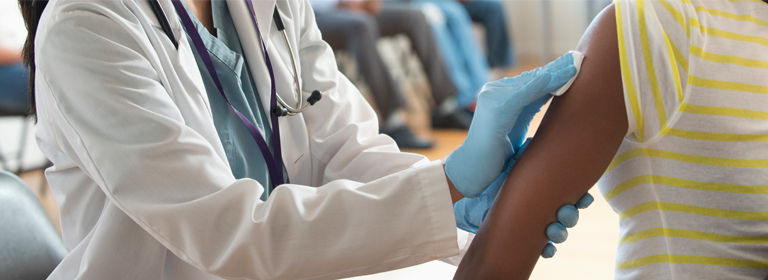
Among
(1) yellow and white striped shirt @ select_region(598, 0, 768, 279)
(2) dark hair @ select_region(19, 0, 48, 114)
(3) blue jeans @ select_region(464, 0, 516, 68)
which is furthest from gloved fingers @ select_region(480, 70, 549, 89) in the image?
(3) blue jeans @ select_region(464, 0, 516, 68)

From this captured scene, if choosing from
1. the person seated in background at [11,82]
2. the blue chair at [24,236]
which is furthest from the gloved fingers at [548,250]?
the person seated in background at [11,82]

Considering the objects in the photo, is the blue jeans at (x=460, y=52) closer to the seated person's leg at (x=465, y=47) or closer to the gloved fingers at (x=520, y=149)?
the seated person's leg at (x=465, y=47)

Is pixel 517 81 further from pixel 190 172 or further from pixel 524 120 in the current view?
pixel 190 172

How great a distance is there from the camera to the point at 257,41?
1189 millimetres

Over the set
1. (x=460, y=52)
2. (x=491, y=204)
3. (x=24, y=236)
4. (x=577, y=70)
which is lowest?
(x=460, y=52)

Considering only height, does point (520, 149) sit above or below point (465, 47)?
above

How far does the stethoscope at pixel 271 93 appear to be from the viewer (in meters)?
1.07

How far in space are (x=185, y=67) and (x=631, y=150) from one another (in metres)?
0.58

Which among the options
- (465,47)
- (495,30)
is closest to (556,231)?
(465,47)

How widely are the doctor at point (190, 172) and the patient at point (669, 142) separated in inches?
2.3

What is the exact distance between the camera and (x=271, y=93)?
1.17 m

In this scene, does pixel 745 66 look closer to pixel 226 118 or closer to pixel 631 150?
pixel 631 150

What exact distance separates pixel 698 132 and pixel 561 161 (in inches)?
6.5

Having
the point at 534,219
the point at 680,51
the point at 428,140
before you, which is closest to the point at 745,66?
the point at 680,51
